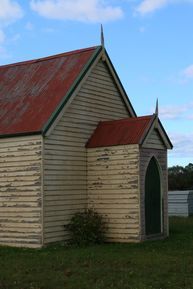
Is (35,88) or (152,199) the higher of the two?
(35,88)

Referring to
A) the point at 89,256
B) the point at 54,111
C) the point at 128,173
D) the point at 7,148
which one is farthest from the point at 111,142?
the point at 89,256

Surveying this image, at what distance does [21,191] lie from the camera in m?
16.4

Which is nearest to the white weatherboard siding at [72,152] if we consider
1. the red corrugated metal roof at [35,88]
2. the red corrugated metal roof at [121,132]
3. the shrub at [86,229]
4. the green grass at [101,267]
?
the shrub at [86,229]

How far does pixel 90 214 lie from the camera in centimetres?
1750

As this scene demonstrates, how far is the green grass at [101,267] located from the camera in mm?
10273

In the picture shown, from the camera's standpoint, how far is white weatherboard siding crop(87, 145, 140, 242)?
17.0m

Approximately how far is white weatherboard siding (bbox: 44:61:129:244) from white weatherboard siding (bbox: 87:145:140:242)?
1.40 feet

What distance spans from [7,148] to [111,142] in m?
3.39

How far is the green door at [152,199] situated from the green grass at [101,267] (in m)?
1.48

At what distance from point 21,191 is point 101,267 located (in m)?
5.29

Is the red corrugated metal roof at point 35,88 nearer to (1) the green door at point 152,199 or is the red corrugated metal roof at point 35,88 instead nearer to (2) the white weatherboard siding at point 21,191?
(2) the white weatherboard siding at point 21,191

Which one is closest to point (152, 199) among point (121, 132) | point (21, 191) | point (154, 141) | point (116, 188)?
point (116, 188)

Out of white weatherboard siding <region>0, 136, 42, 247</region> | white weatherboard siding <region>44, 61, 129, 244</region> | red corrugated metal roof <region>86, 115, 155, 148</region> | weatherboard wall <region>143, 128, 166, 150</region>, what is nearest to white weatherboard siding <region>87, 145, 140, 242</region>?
red corrugated metal roof <region>86, 115, 155, 148</region>

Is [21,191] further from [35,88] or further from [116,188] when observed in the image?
[35,88]
